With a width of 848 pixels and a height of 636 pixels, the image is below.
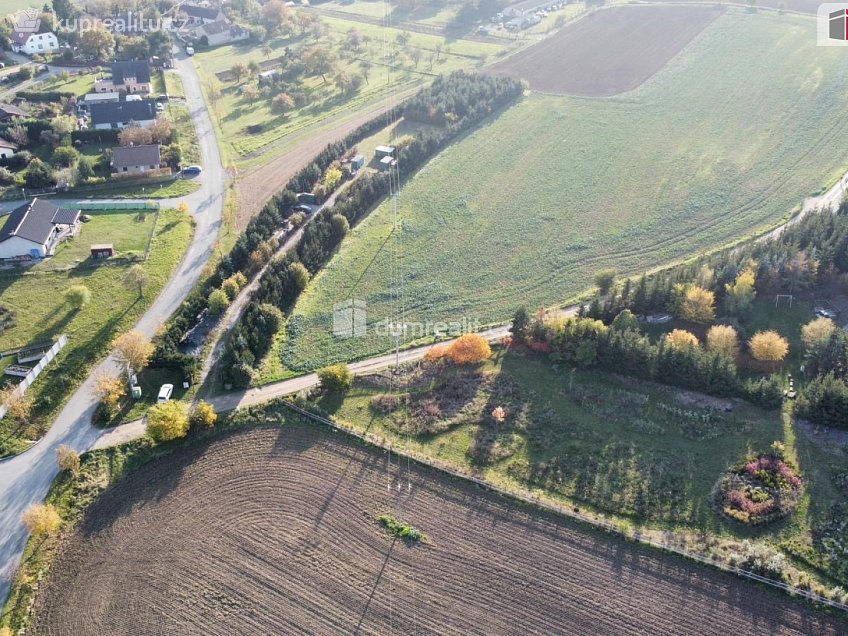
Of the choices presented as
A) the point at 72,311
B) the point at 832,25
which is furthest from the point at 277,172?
the point at 832,25

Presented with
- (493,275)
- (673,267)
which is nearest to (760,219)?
(673,267)

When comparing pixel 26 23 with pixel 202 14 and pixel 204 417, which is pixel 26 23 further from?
pixel 204 417

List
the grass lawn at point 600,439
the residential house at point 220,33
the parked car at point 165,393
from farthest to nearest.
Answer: the residential house at point 220,33 < the parked car at point 165,393 < the grass lawn at point 600,439

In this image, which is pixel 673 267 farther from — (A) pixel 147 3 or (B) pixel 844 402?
(A) pixel 147 3

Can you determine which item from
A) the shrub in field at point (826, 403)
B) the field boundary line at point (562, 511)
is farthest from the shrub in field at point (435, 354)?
the shrub in field at point (826, 403)

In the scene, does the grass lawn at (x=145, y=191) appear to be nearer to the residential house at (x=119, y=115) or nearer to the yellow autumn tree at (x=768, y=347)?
the residential house at (x=119, y=115)

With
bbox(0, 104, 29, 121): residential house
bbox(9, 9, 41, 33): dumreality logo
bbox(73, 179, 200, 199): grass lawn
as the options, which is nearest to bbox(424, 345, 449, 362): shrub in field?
bbox(73, 179, 200, 199): grass lawn

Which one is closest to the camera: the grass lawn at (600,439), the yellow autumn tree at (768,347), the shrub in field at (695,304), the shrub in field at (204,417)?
the grass lawn at (600,439)
